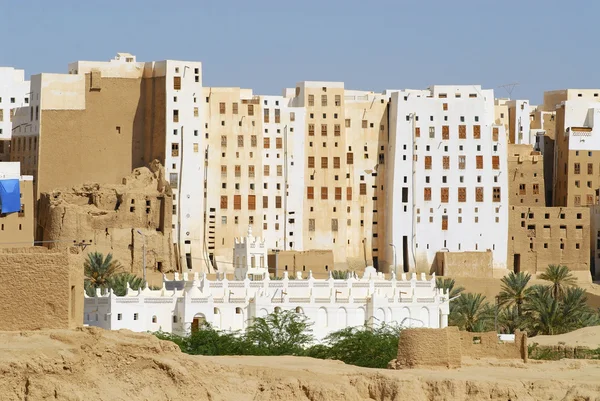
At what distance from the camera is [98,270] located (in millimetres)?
90938

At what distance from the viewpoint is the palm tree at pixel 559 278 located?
96.7 m

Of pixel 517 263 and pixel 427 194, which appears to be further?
pixel 427 194

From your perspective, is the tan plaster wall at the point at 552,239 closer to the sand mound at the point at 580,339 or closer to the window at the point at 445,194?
the window at the point at 445,194

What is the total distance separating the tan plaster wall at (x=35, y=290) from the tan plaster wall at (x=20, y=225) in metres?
62.2

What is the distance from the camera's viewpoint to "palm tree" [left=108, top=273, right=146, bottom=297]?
8450 cm

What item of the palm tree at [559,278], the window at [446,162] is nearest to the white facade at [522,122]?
the window at [446,162]

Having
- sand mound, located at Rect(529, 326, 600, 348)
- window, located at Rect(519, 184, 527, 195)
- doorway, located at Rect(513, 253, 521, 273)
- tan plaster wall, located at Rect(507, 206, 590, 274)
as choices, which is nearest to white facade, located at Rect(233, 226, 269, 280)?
doorway, located at Rect(513, 253, 521, 273)

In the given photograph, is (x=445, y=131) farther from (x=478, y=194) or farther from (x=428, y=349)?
(x=428, y=349)

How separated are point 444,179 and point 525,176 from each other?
6.42 m

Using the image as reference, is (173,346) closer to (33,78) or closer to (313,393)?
(313,393)

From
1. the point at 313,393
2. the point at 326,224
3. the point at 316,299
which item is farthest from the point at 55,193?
the point at 313,393

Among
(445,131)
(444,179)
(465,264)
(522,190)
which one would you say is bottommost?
(465,264)

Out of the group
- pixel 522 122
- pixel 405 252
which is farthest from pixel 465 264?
pixel 522 122

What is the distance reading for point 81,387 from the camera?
29.5 meters
